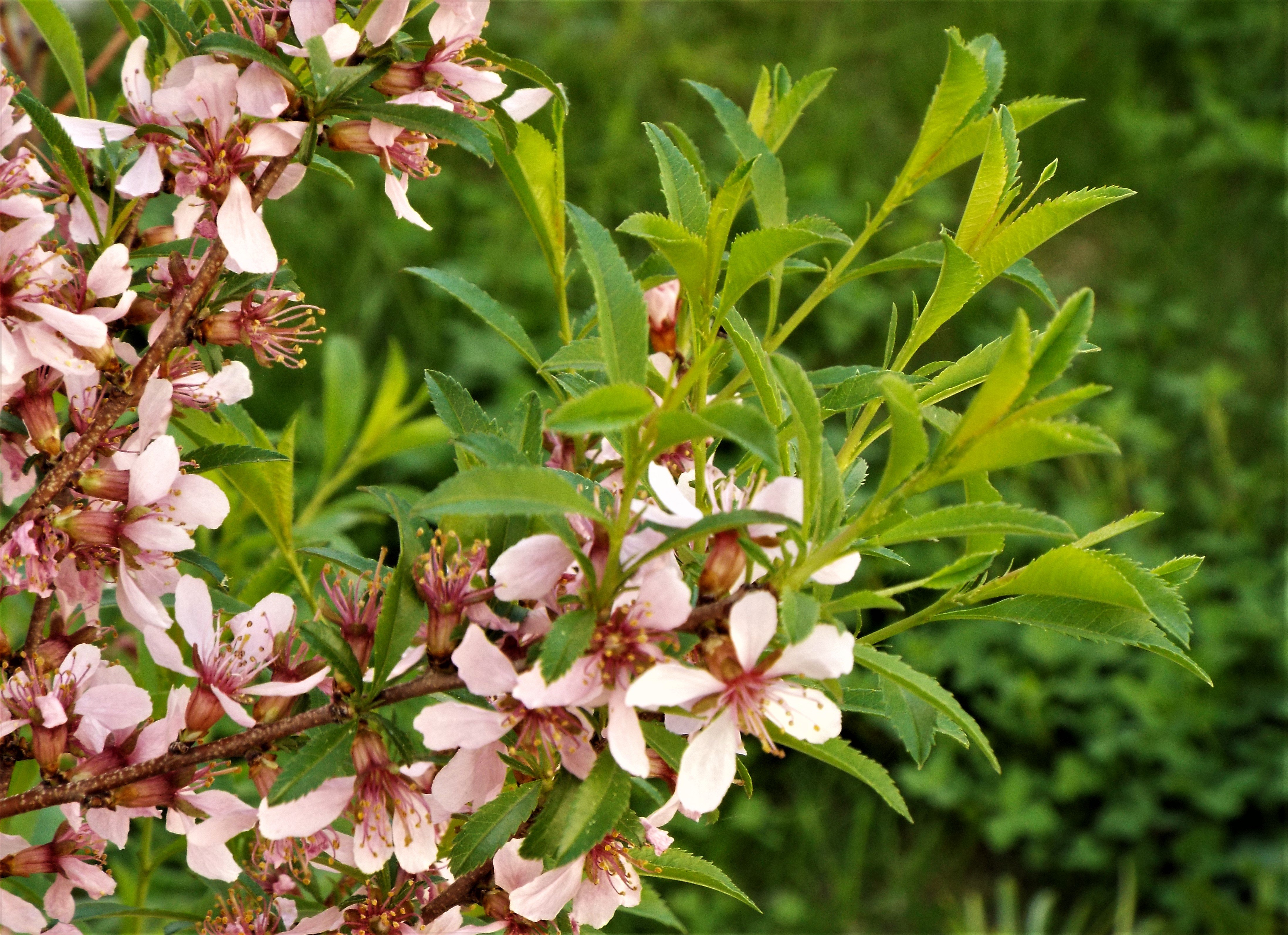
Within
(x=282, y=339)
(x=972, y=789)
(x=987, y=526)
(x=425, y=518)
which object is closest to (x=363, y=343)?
(x=972, y=789)

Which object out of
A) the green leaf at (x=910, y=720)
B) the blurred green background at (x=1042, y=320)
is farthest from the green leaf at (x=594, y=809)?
the blurred green background at (x=1042, y=320)

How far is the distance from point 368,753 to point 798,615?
0.74ft

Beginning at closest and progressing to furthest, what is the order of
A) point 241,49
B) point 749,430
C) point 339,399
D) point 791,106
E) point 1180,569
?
point 749,430
point 241,49
point 1180,569
point 791,106
point 339,399

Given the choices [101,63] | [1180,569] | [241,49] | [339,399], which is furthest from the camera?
[339,399]

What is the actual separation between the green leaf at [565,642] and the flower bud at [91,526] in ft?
0.86

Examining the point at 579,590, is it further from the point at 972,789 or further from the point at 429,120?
the point at 972,789

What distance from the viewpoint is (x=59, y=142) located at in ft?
2.11

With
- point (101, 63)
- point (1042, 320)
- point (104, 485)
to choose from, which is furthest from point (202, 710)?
point (1042, 320)

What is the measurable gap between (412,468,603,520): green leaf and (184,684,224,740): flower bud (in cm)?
20

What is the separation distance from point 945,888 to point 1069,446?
7.18ft

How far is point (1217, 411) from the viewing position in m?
2.85

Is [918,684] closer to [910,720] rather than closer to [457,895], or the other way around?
[910,720]

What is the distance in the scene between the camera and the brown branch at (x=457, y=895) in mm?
635

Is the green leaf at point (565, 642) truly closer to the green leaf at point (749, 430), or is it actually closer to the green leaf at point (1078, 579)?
the green leaf at point (749, 430)
